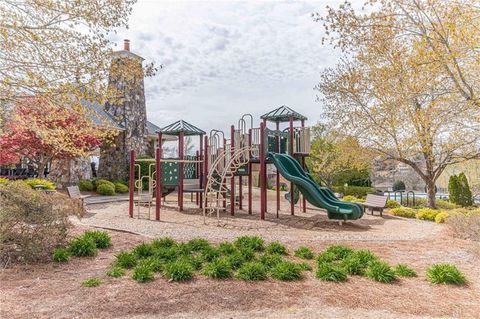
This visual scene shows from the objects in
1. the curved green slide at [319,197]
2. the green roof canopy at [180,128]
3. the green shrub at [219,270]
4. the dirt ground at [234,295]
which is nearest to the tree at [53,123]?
A: the dirt ground at [234,295]

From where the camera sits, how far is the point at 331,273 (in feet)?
15.3

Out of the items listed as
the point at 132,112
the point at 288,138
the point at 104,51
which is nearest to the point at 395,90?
the point at 288,138

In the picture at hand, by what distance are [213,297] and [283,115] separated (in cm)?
905

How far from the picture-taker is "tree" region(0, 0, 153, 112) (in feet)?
19.4

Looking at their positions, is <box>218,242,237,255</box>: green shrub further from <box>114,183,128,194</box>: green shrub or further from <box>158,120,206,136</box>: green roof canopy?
A: <box>114,183,128,194</box>: green shrub

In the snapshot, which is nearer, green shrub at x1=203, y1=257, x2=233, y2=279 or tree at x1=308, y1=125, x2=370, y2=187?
Result: green shrub at x1=203, y1=257, x2=233, y2=279

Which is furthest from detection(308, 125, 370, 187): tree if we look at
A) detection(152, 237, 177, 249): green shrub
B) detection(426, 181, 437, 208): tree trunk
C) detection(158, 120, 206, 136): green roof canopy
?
detection(152, 237, 177, 249): green shrub

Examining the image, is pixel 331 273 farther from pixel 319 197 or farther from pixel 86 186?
pixel 86 186

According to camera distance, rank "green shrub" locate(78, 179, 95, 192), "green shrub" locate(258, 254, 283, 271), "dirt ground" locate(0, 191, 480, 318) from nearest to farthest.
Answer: "dirt ground" locate(0, 191, 480, 318) < "green shrub" locate(258, 254, 283, 271) < "green shrub" locate(78, 179, 95, 192)

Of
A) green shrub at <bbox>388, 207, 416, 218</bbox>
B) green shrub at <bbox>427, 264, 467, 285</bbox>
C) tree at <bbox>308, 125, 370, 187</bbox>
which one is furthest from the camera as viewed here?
tree at <bbox>308, 125, 370, 187</bbox>

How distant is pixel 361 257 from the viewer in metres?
5.35

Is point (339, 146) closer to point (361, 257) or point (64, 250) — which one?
point (361, 257)

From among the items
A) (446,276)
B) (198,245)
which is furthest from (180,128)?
(446,276)

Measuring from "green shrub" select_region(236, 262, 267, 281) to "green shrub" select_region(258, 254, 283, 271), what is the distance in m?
0.27
